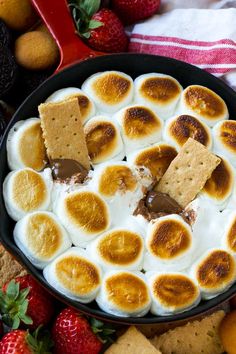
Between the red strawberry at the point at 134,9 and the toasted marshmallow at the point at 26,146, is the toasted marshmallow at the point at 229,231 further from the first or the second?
the red strawberry at the point at 134,9

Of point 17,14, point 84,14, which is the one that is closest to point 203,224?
point 84,14

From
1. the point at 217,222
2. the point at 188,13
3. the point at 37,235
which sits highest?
the point at 188,13

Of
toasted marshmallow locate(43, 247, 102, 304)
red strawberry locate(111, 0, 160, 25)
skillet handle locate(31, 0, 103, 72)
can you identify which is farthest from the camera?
red strawberry locate(111, 0, 160, 25)

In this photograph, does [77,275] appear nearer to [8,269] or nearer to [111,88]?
[8,269]

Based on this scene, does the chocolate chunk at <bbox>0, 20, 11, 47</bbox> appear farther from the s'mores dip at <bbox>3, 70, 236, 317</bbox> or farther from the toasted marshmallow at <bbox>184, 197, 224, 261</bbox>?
the toasted marshmallow at <bbox>184, 197, 224, 261</bbox>

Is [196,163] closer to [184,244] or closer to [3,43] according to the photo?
[184,244]

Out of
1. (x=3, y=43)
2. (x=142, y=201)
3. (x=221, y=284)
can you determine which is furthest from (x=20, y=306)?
(x=3, y=43)

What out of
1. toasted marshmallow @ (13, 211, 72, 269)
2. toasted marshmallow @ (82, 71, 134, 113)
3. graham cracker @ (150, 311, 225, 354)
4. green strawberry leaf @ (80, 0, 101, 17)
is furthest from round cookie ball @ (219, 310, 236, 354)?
green strawberry leaf @ (80, 0, 101, 17)
